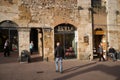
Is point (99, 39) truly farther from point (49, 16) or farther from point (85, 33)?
point (49, 16)

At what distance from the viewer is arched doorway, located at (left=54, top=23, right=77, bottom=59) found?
22.0 meters

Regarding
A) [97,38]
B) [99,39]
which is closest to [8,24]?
[97,38]

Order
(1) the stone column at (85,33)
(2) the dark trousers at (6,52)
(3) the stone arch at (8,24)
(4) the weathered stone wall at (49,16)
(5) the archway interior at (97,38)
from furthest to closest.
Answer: (5) the archway interior at (97,38), (2) the dark trousers at (6,52), (1) the stone column at (85,33), (4) the weathered stone wall at (49,16), (3) the stone arch at (8,24)

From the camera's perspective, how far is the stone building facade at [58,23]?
66.0 feet

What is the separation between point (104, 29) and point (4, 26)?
10.4 m

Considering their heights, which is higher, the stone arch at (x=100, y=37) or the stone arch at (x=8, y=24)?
the stone arch at (x=8, y=24)

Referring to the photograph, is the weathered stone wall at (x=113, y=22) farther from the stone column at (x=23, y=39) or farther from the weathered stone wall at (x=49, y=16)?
the stone column at (x=23, y=39)

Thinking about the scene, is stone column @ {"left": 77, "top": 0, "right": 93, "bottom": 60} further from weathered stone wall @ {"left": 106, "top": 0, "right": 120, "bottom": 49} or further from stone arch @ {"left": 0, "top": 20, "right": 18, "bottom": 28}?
stone arch @ {"left": 0, "top": 20, "right": 18, "bottom": 28}

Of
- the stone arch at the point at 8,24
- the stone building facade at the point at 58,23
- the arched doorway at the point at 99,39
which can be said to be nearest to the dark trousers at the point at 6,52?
the stone building facade at the point at 58,23

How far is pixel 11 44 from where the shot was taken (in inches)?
1126

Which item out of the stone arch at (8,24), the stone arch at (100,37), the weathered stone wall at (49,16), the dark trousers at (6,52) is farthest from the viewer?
the stone arch at (100,37)

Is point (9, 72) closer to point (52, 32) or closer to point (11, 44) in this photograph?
point (52, 32)

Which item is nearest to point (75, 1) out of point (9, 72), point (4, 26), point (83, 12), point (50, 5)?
point (83, 12)

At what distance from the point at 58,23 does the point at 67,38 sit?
2047 millimetres
